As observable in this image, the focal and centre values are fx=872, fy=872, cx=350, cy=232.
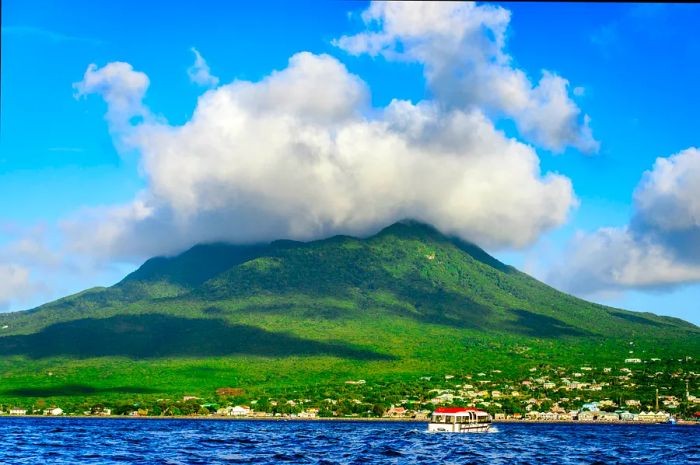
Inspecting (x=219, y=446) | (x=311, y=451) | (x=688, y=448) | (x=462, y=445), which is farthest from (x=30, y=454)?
(x=688, y=448)

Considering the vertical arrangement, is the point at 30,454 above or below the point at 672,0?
below

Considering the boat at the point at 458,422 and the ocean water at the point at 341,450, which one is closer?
the ocean water at the point at 341,450

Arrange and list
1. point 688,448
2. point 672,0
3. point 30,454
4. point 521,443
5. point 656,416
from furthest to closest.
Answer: point 656,416 < point 521,443 < point 688,448 < point 30,454 < point 672,0

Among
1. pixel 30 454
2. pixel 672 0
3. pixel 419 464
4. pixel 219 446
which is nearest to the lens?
pixel 672 0

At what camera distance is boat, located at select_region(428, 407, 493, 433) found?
499ft

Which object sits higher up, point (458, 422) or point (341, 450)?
point (341, 450)

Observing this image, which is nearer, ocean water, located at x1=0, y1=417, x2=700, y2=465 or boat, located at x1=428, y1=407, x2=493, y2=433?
ocean water, located at x1=0, y1=417, x2=700, y2=465

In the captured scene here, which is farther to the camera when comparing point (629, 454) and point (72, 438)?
point (72, 438)

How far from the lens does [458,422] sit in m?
156

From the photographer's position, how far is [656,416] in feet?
654

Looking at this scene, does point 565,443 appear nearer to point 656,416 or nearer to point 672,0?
point 656,416

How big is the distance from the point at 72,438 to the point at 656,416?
13501cm

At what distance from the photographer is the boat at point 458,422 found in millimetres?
152000

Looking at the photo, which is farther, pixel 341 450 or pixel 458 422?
pixel 458 422
